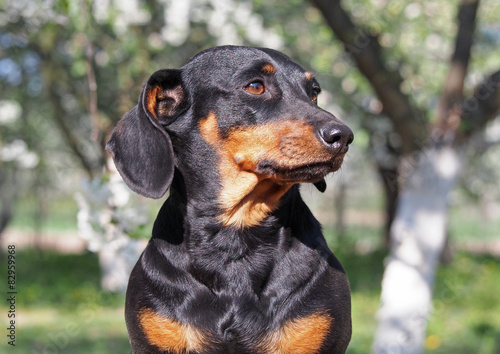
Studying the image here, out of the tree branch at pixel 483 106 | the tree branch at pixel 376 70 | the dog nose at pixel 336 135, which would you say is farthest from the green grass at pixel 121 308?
the dog nose at pixel 336 135

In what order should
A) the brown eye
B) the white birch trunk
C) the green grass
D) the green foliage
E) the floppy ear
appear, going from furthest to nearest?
1. the green foliage
2. the green grass
3. the white birch trunk
4. the brown eye
5. the floppy ear


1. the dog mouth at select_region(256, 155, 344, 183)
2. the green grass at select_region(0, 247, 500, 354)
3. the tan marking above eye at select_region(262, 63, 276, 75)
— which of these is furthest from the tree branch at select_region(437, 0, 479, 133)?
the dog mouth at select_region(256, 155, 344, 183)

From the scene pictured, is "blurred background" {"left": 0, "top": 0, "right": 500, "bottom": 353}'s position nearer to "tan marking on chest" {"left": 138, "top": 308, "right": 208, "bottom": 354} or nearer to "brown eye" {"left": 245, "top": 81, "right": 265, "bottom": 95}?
"brown eye" {"left": 245, "top": 81, "right": 265, "bottom": 95}

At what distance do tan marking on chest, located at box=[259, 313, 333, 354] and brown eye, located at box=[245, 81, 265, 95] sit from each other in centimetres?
97

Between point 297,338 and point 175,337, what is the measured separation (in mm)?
473

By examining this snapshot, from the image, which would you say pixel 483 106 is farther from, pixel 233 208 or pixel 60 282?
pixel 60 282

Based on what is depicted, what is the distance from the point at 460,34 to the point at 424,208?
167cm

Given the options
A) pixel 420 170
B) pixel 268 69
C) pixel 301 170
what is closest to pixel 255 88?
pixel 268 69

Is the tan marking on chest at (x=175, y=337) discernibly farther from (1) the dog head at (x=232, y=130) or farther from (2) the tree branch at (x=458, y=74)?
(2) the tree branch at (x=458, y=74)

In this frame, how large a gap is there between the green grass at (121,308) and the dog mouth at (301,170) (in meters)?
3.62

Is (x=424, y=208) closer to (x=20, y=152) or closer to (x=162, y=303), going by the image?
(x=162, y=303)

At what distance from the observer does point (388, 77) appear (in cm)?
605

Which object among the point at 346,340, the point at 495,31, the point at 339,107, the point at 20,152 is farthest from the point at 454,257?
the point at 346,340

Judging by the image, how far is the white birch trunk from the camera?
5.70 m
